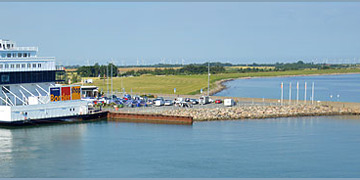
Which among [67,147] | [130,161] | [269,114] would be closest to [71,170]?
[130,161]

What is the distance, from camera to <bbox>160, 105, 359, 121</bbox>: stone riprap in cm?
5303

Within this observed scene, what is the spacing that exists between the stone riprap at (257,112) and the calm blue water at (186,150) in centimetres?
210

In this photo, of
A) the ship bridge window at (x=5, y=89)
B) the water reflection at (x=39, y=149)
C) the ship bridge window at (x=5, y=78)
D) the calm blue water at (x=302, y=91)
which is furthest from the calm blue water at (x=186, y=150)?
the calm blue water at (x=302, y=91)

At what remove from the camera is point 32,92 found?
54062 mm

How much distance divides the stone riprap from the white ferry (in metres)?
9.97

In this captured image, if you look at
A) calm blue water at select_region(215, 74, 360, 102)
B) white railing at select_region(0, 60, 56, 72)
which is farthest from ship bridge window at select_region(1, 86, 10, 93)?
calm blue water at select_region(215, 74, 360, 102)

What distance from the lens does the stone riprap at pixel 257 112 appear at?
53.0 meters

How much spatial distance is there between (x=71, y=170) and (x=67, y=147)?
754 cm

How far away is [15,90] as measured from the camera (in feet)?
172

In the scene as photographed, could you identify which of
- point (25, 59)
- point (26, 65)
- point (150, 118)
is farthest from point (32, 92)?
point (150, 118)

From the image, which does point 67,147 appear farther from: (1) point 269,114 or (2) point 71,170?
(1) point 269,114

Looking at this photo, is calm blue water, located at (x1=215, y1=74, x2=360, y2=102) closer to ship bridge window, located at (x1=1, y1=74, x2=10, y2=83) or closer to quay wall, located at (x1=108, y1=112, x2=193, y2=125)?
quay wall, located at (x1=108, y1=112, x2=193, y2=125)

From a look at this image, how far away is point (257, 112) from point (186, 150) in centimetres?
1902

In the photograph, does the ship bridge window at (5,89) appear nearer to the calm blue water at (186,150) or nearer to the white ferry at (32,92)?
the white ferry at (32,92)
